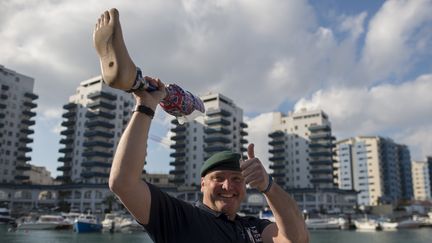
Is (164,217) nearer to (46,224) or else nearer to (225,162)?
(225,162)

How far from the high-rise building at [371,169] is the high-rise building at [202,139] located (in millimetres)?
55129

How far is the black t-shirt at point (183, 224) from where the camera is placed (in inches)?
117

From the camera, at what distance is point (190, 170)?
349ft

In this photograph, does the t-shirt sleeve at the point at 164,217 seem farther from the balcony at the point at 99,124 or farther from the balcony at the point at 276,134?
the balcony at the point at 276,134

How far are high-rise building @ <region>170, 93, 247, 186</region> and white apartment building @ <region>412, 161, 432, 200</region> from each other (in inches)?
4116

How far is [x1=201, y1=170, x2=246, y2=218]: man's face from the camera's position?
3.36 metres

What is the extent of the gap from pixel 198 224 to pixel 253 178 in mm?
619

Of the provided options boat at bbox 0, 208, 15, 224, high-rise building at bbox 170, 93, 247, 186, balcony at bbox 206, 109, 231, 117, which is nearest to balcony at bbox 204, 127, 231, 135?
high-rise building at bbox 170, 93, 247, 186

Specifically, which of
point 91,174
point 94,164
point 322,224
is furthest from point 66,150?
point 322,224

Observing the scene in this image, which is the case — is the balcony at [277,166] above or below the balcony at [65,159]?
below

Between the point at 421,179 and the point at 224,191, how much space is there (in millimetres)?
195060

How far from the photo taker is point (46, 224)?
57.8 meters

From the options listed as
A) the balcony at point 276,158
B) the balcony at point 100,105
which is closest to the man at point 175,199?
the balcony at point 100,105

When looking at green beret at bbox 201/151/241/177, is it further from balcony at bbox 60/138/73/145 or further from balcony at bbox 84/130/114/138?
balcony at bbox 60/138/73/145
